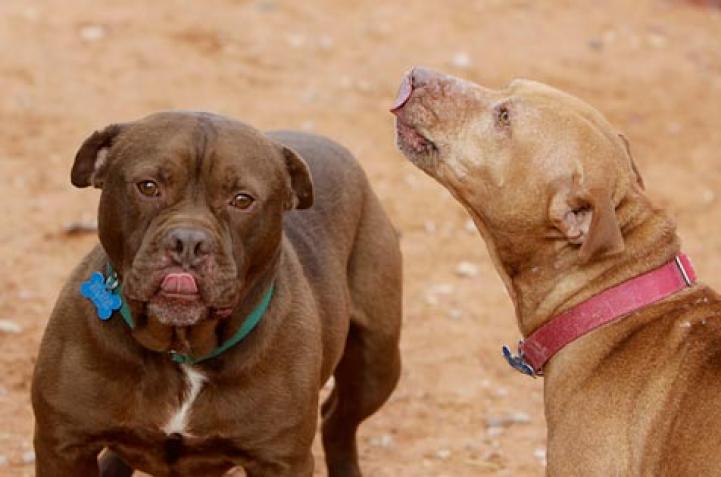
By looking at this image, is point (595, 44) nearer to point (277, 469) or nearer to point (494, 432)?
point (494, 432)

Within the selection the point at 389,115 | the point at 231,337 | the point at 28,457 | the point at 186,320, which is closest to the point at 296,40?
the point at 389,115

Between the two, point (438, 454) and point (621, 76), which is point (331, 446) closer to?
point (438, 454)

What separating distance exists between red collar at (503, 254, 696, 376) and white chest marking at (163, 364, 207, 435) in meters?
1.22

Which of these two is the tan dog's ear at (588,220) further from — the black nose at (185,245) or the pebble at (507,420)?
the pebble at (507,420)

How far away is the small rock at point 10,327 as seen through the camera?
26.2 ft

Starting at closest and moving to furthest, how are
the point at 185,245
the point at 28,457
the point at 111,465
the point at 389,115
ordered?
1. the point at 185,245
2. the point at 111,465
3. the point at 28,457
4. the point at 389,115

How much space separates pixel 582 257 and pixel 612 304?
28 centimetres

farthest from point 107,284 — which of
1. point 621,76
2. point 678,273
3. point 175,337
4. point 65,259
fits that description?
point 621,76

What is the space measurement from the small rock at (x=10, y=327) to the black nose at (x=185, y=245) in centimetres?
321

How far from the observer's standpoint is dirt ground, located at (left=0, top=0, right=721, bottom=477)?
780 cm

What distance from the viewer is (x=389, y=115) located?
11.1 m

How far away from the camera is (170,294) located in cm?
507

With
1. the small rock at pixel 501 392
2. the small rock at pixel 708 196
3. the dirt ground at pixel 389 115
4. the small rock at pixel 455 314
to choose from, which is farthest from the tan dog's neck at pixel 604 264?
the small rock at pixel 708 196

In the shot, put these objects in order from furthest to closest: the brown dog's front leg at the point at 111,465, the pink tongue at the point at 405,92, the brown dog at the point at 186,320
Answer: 1. the brown dog's front leg at the point at 111,465
2. the pink tongue at the point at 405,92
3. the brown dog at the point at 186,320
